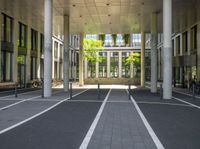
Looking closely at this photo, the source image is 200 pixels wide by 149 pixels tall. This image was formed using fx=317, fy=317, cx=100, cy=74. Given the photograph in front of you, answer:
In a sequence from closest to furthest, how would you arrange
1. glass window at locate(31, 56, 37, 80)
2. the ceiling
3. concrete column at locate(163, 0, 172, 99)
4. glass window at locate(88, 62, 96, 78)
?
concrete column at locate(163, 0, 172, 99) < the ceiling < glass window at locate(31, 56, 37, 80) < glass window at locate(88, 62, 96, 78)

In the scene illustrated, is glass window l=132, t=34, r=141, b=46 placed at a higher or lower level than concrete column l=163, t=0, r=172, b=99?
higher

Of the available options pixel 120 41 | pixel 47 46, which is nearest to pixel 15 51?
pixel 47 46

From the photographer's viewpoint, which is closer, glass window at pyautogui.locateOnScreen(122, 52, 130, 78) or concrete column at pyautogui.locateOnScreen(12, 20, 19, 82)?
concrete column at pyautogui.locateOnScreen(12, 20, 19, 82)

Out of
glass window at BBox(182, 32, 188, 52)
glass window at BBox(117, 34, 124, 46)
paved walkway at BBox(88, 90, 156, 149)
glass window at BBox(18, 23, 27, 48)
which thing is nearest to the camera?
paved walkway at BBox(88, 90, 156, 149)

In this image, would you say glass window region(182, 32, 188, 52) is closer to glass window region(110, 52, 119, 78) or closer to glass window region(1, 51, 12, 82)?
glass window region(1, 51, 12, 82)

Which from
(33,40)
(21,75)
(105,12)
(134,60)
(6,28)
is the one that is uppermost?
(105,12)

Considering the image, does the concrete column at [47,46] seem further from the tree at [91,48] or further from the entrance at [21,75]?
the tree at [91,48]

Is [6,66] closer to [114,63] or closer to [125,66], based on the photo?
[125,66]

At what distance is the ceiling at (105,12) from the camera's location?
82.7 feet

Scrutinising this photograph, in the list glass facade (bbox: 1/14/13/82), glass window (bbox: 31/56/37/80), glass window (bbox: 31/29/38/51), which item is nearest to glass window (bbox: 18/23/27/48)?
glass facade (bbox: 1/14/13/82)

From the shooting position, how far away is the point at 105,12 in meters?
29.0

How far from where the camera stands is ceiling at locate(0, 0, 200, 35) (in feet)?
82.7

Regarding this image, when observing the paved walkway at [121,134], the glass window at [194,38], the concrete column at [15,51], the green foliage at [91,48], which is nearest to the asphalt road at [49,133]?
the paved walkway at [121,134]

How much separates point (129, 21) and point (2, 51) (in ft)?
44.0
